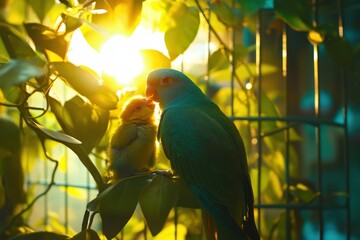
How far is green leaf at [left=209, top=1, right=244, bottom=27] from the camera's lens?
3.19 feet

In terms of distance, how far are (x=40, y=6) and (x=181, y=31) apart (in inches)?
8.1

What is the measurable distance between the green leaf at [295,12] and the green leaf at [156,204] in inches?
13.6

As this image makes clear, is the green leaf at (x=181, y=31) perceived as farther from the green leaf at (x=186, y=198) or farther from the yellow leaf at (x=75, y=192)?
the yellow leaf at (x=75, y=192)

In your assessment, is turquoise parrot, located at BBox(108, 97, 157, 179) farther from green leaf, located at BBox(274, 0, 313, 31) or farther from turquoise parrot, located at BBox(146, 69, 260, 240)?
green leaf, located at BBox(274, 0, 313, 31)

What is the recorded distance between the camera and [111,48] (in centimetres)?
77

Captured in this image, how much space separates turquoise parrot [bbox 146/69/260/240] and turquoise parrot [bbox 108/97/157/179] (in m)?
0.15

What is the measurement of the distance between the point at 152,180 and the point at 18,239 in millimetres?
187

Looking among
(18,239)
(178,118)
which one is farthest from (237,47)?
(18,239)

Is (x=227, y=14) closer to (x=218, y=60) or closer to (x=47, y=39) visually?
(x=218, y=60)

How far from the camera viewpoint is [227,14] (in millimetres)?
986

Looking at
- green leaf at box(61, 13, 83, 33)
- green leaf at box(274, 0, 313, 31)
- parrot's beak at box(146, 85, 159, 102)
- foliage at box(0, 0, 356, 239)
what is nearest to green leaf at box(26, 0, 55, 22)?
foliage at box(0, 0, 356, 239)

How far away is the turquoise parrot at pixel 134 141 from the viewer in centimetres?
93

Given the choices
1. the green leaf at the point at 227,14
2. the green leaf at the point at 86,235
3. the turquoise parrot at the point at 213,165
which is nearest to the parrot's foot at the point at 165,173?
the turquoise parrot at the point at 213,165

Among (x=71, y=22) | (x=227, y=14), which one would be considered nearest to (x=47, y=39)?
(x=71, y=22)
